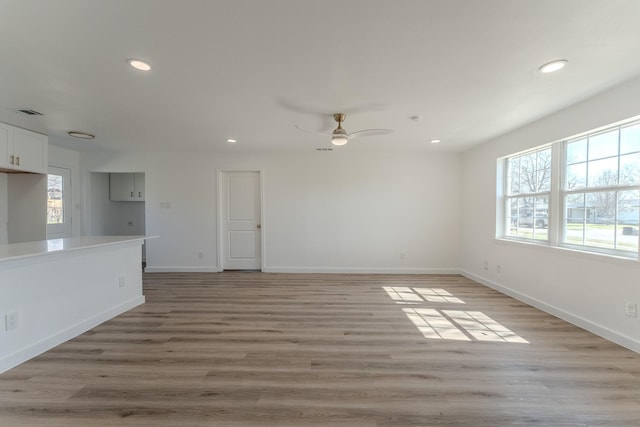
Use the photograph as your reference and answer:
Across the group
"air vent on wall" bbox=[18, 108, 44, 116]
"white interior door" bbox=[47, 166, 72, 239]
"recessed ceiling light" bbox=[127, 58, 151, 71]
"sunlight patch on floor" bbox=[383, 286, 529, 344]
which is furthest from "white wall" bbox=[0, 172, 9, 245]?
"sunlight patch on floor" bbox=[383, 286, 529, 344]

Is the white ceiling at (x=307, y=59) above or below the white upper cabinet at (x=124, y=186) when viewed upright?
above

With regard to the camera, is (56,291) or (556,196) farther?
(556,196)

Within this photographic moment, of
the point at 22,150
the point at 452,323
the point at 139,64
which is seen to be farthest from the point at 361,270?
the point at 22,150

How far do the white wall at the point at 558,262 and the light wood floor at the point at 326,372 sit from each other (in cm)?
27

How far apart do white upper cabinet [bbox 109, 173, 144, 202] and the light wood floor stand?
379 centimetres

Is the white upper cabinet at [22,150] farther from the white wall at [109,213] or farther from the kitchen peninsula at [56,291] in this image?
the kitchen peninsula at [56,291]

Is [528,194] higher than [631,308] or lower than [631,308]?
higher

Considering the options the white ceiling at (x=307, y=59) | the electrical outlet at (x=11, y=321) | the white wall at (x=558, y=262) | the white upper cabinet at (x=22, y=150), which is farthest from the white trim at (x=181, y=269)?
the white wall at (x=558, y=262)

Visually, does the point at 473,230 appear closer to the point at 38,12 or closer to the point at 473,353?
the point at 473,353

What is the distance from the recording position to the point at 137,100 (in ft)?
9.00

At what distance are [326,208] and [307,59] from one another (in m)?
3.48

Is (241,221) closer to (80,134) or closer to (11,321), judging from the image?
(80,134)

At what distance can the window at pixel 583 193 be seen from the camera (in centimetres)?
254

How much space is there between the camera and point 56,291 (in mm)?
2463
